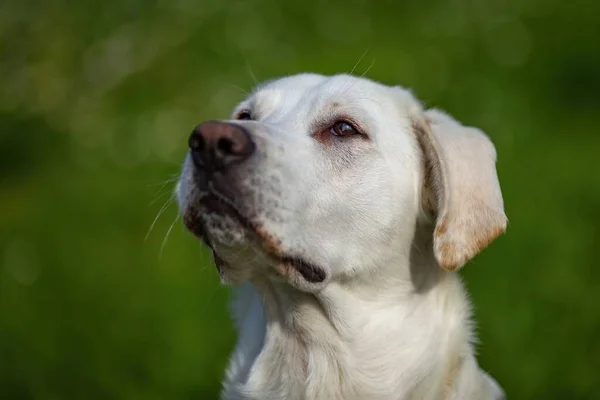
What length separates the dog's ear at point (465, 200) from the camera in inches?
138

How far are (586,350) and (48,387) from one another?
3.36 m

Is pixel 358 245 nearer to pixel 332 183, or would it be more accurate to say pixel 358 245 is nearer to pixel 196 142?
pixel 332 183

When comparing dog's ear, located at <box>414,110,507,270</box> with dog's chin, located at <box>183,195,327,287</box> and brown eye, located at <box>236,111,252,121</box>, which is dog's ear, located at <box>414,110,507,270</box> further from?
brown eye, located at <box>236,111,252,121</box>

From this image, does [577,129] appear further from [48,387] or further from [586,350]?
[48,387]

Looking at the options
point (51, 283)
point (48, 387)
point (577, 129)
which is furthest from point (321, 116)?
point (577, 129)

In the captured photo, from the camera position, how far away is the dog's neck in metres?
3.62

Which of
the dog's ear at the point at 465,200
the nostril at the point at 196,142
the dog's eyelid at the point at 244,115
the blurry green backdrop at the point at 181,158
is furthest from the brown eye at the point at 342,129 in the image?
the blurry green backdrop at the point at 181,158

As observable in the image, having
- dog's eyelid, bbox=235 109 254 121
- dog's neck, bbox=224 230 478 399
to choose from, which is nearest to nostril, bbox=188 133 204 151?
dog's neck, bbox=224 230 478 399

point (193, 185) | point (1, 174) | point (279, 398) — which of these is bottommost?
point (1, 174)

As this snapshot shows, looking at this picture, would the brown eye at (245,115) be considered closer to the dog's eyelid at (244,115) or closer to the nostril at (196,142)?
the dog's eyelid at (244,115)

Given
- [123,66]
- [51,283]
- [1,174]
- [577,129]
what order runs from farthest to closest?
[123,66]
[1,174]
[577,129]
[51,283]

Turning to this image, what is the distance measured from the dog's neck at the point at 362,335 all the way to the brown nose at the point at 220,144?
631mm

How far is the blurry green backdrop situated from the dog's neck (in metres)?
1.86

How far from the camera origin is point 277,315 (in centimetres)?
373
